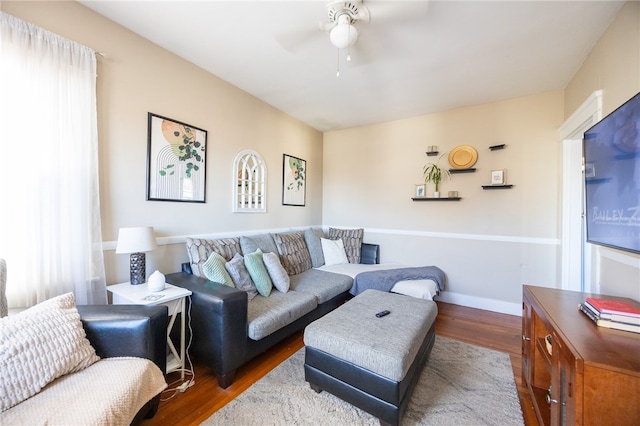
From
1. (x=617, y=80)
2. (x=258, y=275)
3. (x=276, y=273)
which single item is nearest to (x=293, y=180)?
(x=276, y=273)

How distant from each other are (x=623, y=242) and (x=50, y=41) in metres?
3.59

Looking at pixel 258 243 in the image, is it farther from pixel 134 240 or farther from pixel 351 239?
pixel 351 239

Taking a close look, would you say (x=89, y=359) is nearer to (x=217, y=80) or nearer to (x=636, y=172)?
(x=217, y=80)

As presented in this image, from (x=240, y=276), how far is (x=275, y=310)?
45cm

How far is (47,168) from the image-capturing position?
1.56 meters

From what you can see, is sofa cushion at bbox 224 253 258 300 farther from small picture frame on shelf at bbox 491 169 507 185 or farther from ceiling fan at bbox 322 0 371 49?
small picture frame on shelf at bbox 491 169 507 185

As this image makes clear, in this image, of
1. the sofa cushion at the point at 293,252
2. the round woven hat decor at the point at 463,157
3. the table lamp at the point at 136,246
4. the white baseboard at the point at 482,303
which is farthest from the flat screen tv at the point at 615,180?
the table lamp at the point at 136,246

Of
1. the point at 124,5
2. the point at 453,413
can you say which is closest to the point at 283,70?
the point at 124,5

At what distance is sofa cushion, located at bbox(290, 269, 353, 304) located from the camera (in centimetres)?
251

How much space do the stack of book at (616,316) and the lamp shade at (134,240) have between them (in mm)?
2658

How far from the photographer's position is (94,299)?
1746 millimetres

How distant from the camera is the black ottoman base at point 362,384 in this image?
134cm

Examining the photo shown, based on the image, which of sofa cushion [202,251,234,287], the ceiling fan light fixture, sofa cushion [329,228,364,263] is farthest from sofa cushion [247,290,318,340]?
the ceiling fan light fixture

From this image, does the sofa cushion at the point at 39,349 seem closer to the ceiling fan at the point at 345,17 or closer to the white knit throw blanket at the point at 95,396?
the white knit throw blanket at the point at 95,396
